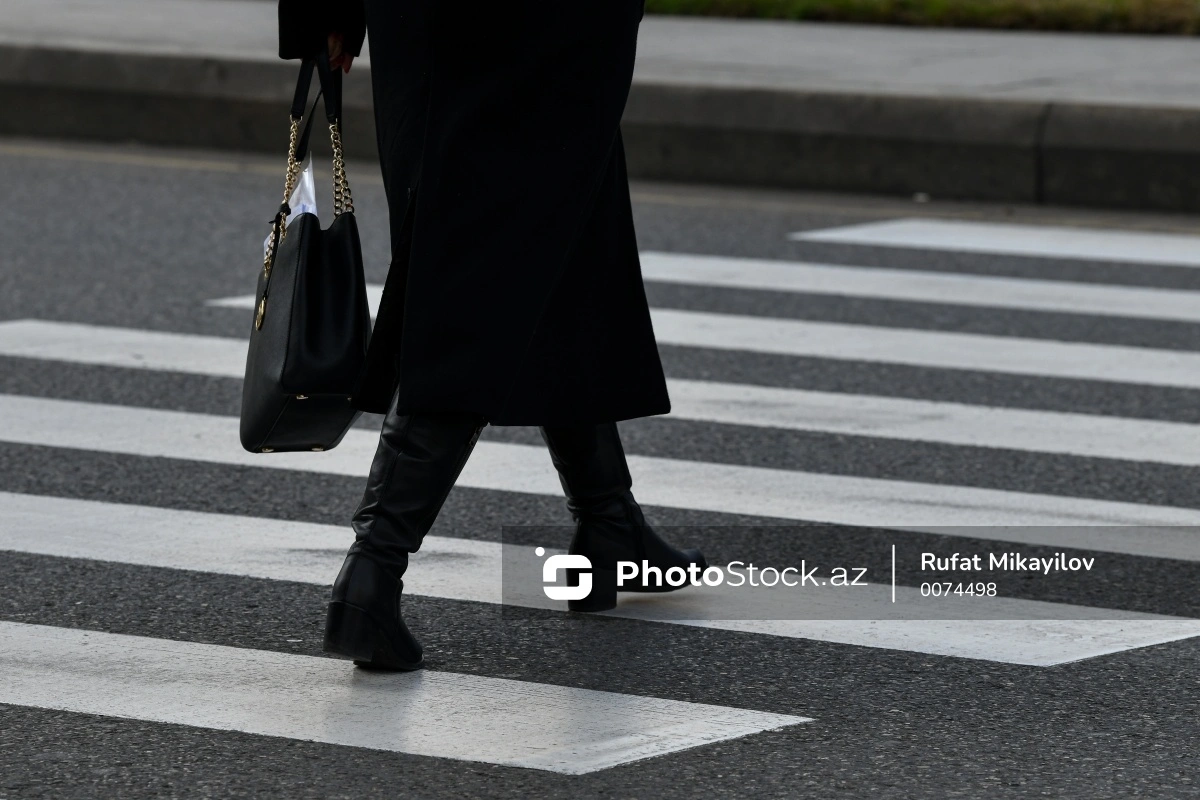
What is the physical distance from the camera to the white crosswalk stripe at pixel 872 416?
5.39 metres

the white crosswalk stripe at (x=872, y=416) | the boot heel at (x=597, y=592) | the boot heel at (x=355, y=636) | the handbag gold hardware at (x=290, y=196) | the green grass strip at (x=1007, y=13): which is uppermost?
the handbag gold hardware at (x=290, y=196)

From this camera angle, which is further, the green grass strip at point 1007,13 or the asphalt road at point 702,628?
the green grass strip at point 1007,13

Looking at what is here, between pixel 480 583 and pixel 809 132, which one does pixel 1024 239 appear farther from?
pixel 480 583

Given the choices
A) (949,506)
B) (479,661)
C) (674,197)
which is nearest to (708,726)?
(479,661)

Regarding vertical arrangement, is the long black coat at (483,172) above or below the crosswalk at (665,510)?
above

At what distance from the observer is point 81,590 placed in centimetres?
408

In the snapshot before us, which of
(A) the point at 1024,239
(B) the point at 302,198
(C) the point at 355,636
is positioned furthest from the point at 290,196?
(A) the point at 1024,239

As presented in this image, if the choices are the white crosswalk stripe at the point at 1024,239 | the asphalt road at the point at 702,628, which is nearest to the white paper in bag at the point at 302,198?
the asphalt road at the point at 702,628

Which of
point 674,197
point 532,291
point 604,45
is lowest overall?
point 674,197

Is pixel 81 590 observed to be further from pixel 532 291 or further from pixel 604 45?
pixel 604 45

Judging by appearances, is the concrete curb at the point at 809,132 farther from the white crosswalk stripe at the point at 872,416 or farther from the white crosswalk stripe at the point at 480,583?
the white crosswalk stripe at the point at 480,583

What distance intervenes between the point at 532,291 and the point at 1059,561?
1269 millimetres

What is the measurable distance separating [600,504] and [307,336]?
23.9 inches

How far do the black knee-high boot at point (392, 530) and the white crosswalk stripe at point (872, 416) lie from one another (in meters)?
2.04
